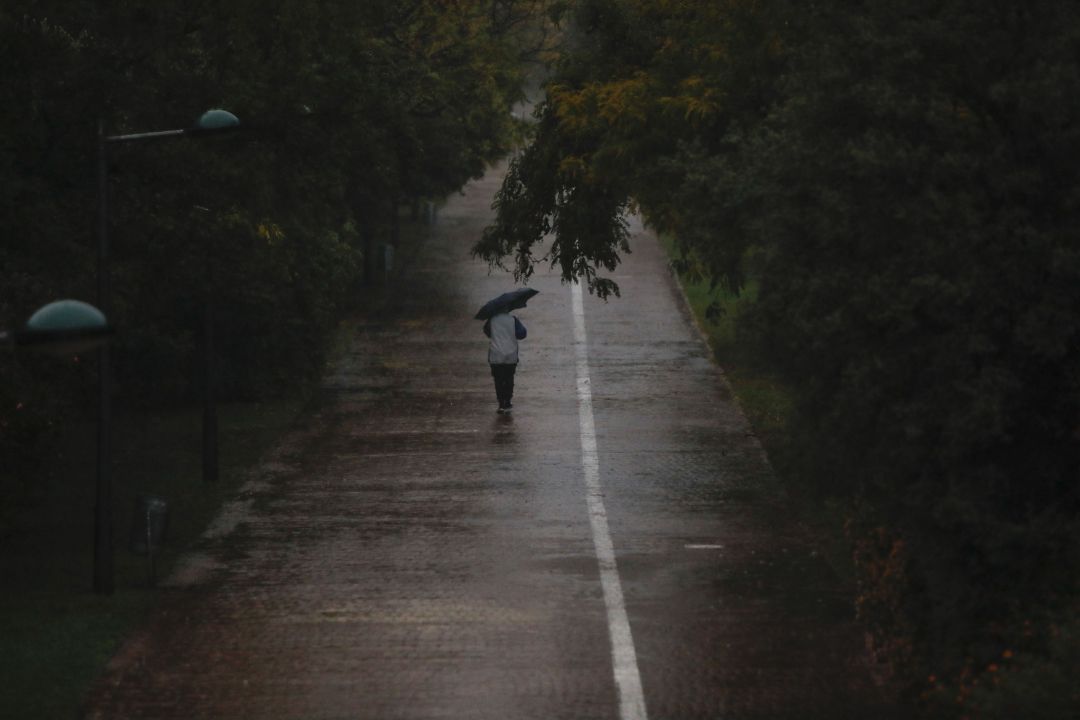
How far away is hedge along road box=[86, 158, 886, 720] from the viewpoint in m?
13.3

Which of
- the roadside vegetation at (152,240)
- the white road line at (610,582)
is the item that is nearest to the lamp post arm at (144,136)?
the roadside vegetation at (152,240)

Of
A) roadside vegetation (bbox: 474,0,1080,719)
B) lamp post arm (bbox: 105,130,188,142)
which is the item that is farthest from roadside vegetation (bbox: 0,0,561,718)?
roadside vegetation (bbox: 474,0,1080,719)

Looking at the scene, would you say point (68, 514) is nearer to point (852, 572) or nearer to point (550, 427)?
point (550, 427)

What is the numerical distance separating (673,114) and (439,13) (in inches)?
688

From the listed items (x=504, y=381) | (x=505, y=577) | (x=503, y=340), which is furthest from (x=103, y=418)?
(x=504, y=381)

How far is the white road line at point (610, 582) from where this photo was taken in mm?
13141

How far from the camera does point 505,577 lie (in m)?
16.8

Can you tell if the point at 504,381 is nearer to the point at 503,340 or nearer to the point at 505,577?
the point at 503,340

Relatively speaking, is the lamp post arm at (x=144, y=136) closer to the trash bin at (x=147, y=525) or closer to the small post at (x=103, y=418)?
the small post at (x=103, y=418)

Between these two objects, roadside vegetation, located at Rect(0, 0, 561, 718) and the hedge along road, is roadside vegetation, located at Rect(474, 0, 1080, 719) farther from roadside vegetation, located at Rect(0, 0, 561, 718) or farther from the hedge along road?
roadside vegetation, located at Rect(0, 0, 561, 718)

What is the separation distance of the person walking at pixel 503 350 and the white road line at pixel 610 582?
1.11 metres

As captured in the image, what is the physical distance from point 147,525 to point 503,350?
9.93 meters

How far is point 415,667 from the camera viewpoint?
1386cm

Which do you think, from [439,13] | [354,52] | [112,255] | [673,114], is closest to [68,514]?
[112,255]
